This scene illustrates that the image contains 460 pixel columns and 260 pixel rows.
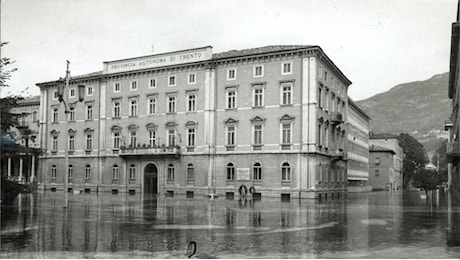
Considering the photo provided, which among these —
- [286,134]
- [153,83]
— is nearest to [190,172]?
[153,83]

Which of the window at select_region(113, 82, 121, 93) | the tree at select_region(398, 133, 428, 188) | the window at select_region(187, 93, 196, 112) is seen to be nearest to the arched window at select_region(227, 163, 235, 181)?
the window at select_region(187, 93, 196, 112)

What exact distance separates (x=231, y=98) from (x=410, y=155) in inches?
3233

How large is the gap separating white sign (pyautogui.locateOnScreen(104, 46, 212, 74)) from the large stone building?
11 centimetres

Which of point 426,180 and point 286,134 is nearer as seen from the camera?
point 286,134

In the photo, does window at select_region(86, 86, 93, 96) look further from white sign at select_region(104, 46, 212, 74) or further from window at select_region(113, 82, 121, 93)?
window at select_region(113, 82, 121, 93)

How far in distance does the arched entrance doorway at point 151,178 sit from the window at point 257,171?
38.6 feet

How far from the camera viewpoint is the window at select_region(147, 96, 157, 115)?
52906 millimetres

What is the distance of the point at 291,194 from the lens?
44.9 metres

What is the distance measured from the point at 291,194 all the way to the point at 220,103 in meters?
11.4

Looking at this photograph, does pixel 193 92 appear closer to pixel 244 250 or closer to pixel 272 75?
pixel 272 75

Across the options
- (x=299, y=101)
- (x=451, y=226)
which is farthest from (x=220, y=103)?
(x=451, y=226)

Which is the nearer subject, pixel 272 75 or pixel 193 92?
pixel 272 75

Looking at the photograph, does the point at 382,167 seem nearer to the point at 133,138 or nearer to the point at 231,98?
the point at 231,98

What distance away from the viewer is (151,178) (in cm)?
5319
